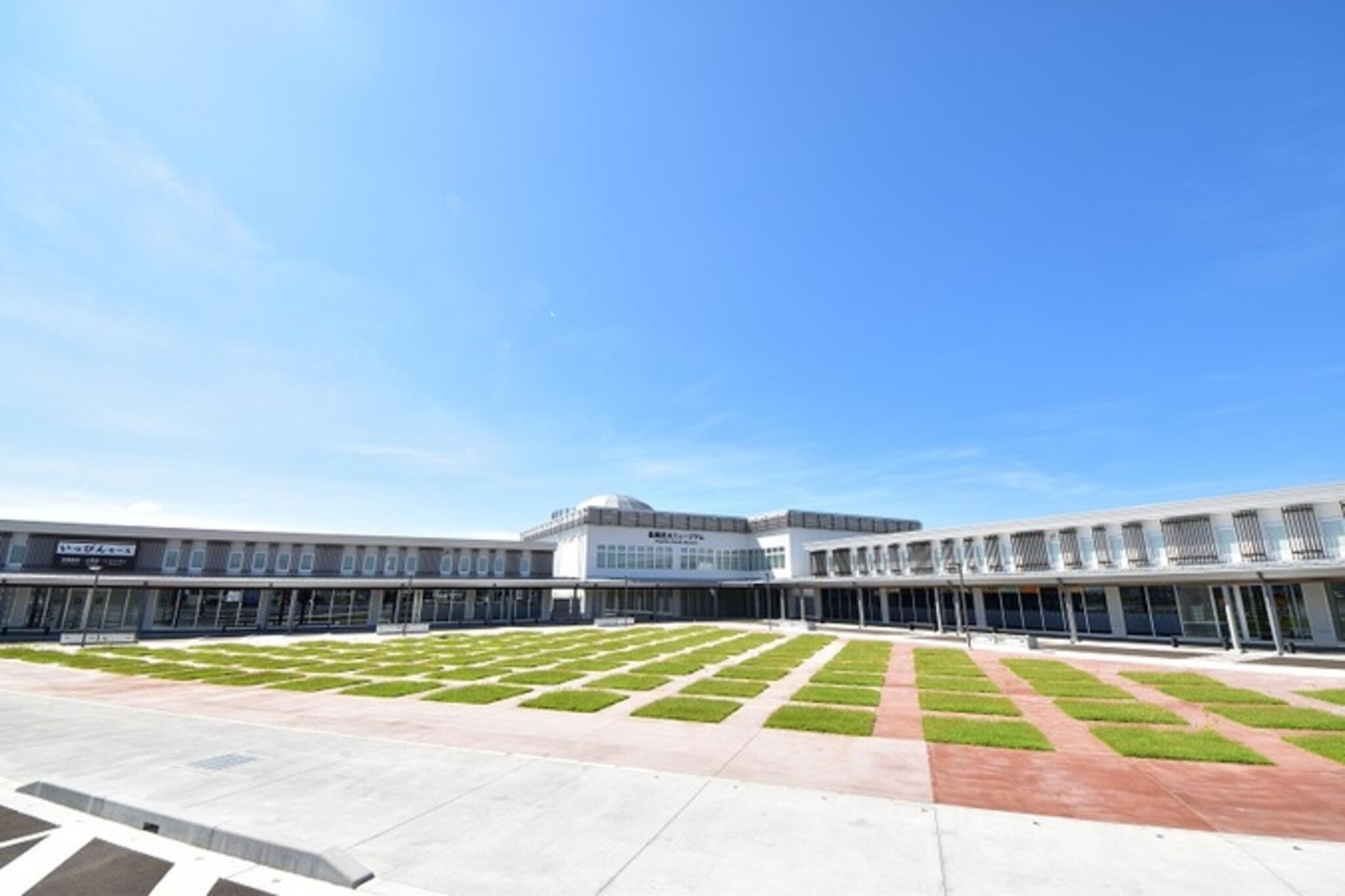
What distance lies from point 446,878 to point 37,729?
44.1 ft

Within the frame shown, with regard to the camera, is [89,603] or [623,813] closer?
[623,813]

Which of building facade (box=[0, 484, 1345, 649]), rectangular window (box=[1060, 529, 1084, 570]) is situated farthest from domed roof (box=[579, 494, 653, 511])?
rectangular window (box=[1060, 529, 1084, 570])

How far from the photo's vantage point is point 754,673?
22359mm

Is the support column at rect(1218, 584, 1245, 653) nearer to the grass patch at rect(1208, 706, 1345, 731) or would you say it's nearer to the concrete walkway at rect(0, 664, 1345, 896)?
the grass patch at rect(1208, 706, 1345, 731)

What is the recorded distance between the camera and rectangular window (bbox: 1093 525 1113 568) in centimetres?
3750

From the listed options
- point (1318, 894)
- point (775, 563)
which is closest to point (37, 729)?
point (1318, 894)

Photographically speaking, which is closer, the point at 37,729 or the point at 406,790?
the point at 406,790

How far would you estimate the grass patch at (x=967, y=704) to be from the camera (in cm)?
1542

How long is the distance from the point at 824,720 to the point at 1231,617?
2813cm

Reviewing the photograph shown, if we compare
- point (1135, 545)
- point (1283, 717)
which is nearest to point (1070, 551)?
point (1135, 545)

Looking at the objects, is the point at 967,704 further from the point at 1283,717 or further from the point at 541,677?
the point at 541,677

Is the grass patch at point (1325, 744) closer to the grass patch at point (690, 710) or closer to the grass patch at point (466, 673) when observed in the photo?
the grass patch at point (690, 710)

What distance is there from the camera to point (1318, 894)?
5.91 m

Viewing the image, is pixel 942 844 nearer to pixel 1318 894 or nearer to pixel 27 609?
pixel 1318 894
